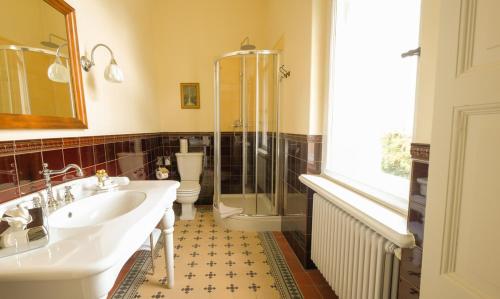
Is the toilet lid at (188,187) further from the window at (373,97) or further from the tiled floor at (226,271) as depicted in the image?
the window at (373,97)

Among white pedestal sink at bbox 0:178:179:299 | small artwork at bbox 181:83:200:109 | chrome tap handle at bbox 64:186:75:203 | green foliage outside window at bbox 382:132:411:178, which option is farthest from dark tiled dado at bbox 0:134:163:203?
green foliage outside window at bbox 382:132:411:178

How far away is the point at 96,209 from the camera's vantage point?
1248 millimetres

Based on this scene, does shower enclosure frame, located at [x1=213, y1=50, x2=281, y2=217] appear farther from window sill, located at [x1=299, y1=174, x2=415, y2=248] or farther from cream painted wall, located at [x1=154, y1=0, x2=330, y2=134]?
window sill, located at [x1=299, y1=174, x2=415, y2=248]

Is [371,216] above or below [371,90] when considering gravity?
below

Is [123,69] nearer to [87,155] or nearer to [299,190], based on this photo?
[87,155]

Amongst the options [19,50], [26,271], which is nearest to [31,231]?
[26,271]

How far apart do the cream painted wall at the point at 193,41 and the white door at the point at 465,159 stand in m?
2.82

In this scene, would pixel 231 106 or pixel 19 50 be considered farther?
pixel 231 106

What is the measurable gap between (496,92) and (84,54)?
2.02 meters

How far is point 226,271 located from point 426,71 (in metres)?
1.85

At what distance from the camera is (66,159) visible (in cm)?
131

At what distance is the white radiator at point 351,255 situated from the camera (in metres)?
1.01

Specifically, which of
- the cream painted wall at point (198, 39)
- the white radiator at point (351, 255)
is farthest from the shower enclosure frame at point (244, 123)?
the white radiator at point (351, 255)

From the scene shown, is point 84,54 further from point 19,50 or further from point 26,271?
point 26,271
